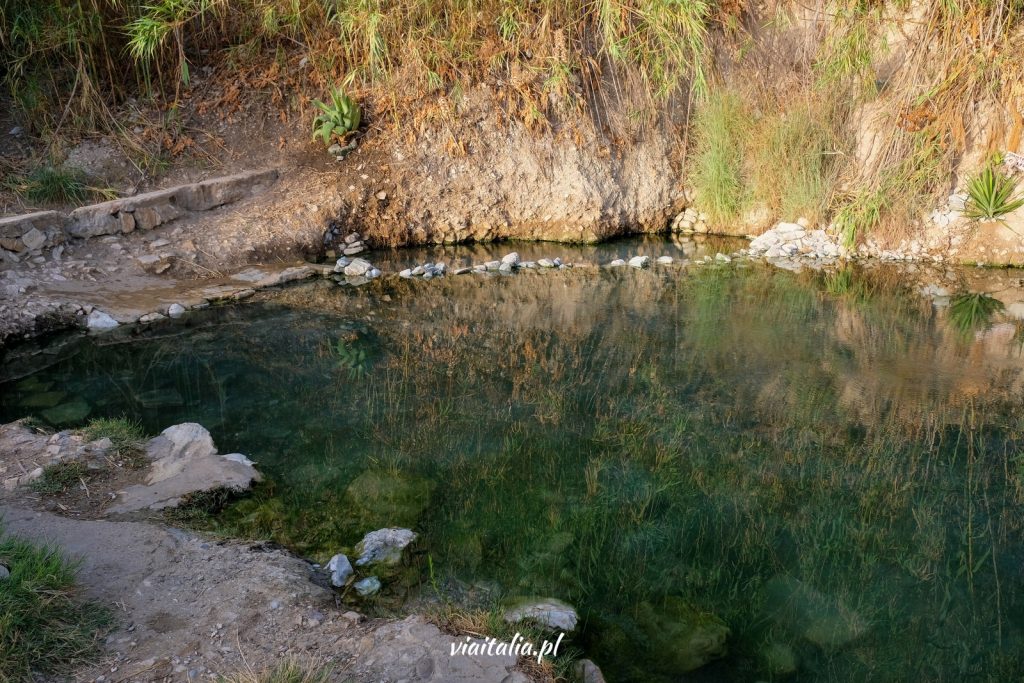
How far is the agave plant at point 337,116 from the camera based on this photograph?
24.4 feet

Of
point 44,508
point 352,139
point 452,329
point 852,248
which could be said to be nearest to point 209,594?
point 44,508

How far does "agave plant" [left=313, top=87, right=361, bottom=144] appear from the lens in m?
7.43

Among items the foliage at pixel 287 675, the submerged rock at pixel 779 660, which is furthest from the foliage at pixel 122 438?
the submerged rock at pixel 779 660

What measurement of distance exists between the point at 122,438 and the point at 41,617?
1440 millimetres

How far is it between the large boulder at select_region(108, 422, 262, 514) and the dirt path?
0.76 feet

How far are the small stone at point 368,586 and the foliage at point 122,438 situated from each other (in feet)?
4.19

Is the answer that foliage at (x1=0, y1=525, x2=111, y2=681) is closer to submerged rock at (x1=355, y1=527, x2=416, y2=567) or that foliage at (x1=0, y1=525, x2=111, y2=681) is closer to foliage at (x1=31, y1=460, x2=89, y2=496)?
foliage at (x1=31, y1=460, x2=89, y2=496)

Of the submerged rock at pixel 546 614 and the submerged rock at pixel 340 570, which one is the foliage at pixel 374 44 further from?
the submerged rock at pixel 546 614

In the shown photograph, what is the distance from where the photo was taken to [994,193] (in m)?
6.61

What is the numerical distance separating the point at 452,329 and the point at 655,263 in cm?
230

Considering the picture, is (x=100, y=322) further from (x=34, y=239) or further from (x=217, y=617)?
(x=217, y=617)

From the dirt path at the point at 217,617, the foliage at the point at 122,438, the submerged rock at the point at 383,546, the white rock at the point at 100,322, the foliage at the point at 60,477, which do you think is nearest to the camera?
the dirt path at the point at 217,617

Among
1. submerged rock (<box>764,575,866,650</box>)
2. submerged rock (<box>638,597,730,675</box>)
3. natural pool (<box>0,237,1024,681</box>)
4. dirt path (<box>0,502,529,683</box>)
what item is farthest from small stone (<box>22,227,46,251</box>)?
submerged rock (<box>764,575,866,650</box>)

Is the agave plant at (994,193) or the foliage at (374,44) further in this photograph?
the foliage at (374,44)
